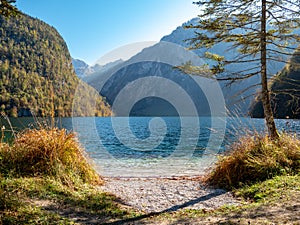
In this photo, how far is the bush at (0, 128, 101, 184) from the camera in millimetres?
6137

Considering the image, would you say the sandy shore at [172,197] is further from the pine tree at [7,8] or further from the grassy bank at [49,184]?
the pine tree at [7,8]

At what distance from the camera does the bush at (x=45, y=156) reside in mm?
6137

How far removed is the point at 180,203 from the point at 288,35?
243 inches

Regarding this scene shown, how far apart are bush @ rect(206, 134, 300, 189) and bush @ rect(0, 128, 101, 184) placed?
4050 mm

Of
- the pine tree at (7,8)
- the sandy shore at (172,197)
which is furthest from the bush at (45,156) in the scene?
the pine tree at (7,8)

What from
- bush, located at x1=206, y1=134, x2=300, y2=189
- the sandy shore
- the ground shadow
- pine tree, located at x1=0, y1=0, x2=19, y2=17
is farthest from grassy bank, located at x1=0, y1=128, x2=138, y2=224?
bush, located at x1=206, y1=134, x2=300, y2=189

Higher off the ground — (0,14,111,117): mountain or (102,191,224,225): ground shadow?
(0,14,111,117): mountain

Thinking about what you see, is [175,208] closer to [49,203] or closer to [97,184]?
[49,203]

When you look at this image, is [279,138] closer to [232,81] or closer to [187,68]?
[232,81]

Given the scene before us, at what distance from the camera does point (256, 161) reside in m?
6.91

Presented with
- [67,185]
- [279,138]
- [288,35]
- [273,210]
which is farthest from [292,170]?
[67,185]

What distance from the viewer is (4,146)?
672 centimetres

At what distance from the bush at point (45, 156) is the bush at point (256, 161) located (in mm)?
4050

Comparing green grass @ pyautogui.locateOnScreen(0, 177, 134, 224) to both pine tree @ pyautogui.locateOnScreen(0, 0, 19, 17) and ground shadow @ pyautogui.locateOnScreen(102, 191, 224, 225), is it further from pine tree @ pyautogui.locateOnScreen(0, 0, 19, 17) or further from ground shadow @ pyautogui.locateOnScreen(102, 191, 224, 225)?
pine tree @ pyautogui.locateOnScreen(0, 0, 19, 17)
